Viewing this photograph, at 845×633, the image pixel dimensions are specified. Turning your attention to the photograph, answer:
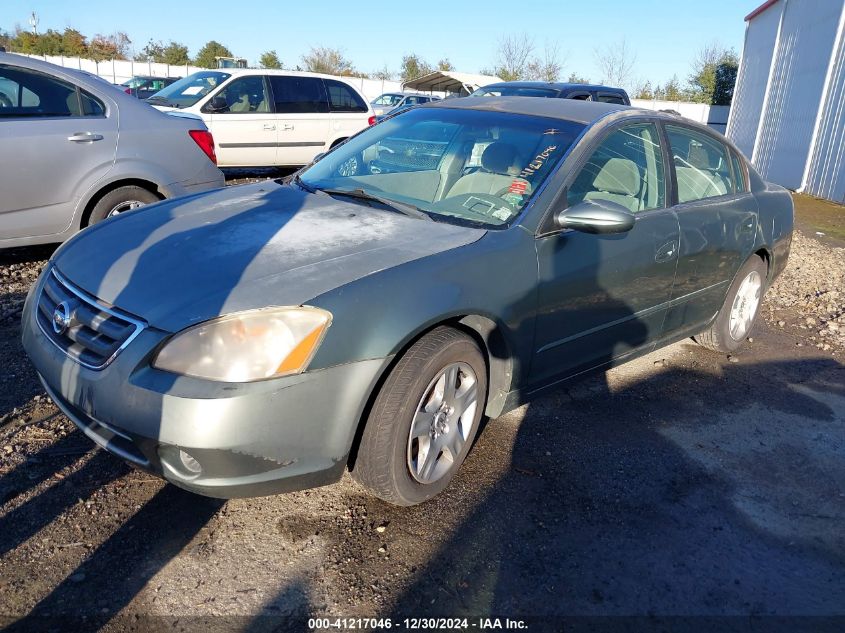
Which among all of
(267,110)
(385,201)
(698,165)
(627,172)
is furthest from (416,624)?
(267,110)

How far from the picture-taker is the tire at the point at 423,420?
246 cm

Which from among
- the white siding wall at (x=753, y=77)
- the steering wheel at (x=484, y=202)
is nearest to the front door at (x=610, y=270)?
the steering wheel at (x=484, y=202)

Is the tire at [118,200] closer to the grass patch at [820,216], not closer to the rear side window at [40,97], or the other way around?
the rear side window at [40,97]

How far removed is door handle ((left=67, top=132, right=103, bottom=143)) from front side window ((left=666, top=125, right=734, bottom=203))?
4.15 metres

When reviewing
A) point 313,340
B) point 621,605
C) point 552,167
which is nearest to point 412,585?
point 621,605

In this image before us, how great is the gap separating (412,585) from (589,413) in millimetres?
1722

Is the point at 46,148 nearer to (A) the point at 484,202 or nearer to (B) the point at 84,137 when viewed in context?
(B) the point at 84,137

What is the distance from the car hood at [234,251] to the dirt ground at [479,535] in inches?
33.4

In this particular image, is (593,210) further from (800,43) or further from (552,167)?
(800,43)

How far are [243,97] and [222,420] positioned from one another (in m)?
8.70

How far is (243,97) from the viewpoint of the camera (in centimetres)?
980

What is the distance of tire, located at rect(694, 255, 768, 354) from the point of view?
178 inches

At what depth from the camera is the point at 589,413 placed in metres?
3.70

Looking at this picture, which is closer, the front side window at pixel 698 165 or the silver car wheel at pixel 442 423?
the silver car wheel at pixel 442 423
